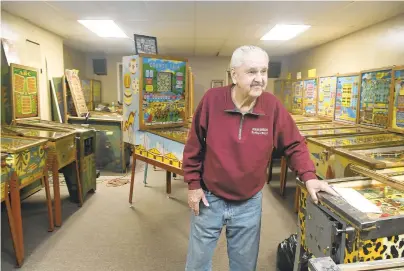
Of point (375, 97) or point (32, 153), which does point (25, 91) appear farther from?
point (375, 97)

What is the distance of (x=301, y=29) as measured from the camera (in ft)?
14.4

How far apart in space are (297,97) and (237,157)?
15.1 ft

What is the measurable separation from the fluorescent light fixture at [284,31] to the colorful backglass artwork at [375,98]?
1287mm

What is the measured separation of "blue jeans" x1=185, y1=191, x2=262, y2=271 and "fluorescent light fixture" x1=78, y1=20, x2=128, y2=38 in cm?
356

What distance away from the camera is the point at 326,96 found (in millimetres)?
4484

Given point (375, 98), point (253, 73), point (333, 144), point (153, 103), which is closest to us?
point (253, 73)

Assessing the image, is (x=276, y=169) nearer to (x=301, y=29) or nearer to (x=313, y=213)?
(x=301, y=29)

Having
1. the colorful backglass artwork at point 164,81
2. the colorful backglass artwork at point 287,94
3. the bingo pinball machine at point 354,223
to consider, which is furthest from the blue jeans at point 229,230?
the colorful backglass artwork at point 287,94

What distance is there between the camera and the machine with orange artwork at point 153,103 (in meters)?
2.85

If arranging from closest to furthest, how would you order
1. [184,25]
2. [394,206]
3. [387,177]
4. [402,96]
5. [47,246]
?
[394,206] < [387,177] < [47,246] < [402,96] < [184,25]

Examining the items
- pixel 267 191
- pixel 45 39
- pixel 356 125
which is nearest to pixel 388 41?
pixel 356 125

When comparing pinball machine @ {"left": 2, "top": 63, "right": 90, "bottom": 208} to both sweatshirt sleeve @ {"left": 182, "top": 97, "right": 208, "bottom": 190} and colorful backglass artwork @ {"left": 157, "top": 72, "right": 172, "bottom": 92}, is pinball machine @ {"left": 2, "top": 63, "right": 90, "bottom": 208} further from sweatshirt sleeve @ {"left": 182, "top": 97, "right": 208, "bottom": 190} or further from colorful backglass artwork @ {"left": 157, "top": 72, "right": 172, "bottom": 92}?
sweatshirt sleeve @ {"left": 182, "top": 97, "right": 208, "bottom": 190}

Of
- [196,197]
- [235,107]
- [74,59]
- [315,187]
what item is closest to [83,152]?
[196,197]

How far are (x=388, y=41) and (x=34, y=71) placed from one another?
4.36 metres
